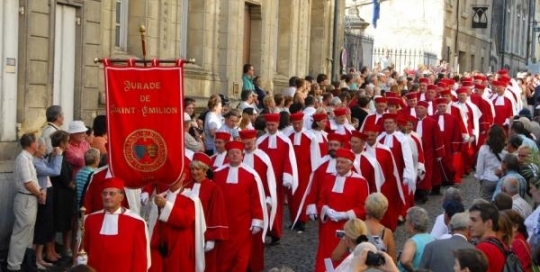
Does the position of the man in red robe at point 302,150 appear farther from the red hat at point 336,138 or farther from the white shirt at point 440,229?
the white shirt at point 440,229

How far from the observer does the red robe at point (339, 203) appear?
12070mm

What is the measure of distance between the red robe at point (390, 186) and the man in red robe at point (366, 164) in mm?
1053

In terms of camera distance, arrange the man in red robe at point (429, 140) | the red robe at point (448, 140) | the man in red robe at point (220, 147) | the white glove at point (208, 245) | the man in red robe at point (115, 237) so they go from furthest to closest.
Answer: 1. the red robe at point (448, 140)
2. the man in red robe at point (429, 140)
3. the man in red robe at point (220, 147)
4. the white glove at point (208, 245)
5. the man in red robe at point (115, 237)

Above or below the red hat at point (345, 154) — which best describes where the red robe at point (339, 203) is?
below

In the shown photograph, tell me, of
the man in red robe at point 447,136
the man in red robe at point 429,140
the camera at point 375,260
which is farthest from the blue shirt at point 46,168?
the man in red robe at point 447,136

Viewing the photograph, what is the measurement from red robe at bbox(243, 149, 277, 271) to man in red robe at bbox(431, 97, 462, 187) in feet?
24.0

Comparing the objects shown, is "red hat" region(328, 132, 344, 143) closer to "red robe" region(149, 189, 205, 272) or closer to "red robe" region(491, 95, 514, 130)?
"red robe" region(149, 189, 205, 272)

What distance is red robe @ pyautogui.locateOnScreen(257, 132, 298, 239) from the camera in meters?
15.5

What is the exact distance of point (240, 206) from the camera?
12.8m

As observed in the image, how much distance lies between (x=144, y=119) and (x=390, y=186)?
21.4 feet

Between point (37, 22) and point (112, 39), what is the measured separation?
340cm

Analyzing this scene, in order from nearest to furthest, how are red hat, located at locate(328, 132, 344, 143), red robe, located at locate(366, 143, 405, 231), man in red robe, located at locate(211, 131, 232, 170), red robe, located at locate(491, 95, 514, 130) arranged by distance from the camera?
man in red robe, located at locate(211, 131, 232, 170), red hat, located at locate(328, 132, 344, 143), red robe, located at locate(366, 143, 405, 231), red robe, located at locate(491, 95, 514, 130)

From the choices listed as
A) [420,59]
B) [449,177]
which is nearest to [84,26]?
[449,177]

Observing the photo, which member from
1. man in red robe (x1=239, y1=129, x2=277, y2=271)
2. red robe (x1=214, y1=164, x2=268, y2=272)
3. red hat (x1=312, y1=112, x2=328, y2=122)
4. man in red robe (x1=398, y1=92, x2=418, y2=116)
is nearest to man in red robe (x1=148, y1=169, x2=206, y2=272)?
red robe (x1=214, y1=164, x2=268, y2=272)
